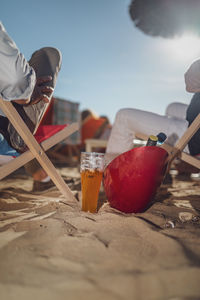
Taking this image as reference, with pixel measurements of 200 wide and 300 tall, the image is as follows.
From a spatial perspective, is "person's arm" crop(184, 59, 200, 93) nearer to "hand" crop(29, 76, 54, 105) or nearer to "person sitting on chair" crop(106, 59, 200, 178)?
"person sitting on chair" crop(106, 59, 200, 178)

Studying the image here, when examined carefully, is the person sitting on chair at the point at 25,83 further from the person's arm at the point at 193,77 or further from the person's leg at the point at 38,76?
the person's arm at the point at 193,77

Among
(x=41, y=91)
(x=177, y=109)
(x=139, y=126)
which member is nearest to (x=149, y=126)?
(x=139, y=126)

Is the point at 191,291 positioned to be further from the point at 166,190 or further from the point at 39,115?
the point at 166,190

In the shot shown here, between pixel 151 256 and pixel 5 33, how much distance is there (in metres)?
1.11

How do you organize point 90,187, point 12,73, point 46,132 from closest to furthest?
point 12,73 → point 90,187 → point 46,132

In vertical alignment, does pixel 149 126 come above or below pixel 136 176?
above

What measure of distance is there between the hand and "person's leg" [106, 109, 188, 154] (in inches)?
19.2

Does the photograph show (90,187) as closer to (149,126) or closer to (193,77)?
(149,126)

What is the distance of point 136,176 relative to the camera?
108 centimetres

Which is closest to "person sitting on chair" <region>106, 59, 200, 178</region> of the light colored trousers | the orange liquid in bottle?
the light colored trousers

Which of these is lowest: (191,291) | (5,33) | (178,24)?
(191,291)

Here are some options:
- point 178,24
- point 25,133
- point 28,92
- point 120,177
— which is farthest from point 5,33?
point 178,24

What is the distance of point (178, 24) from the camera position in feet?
15.1

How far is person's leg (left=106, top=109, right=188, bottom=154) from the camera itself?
4.72 ft
